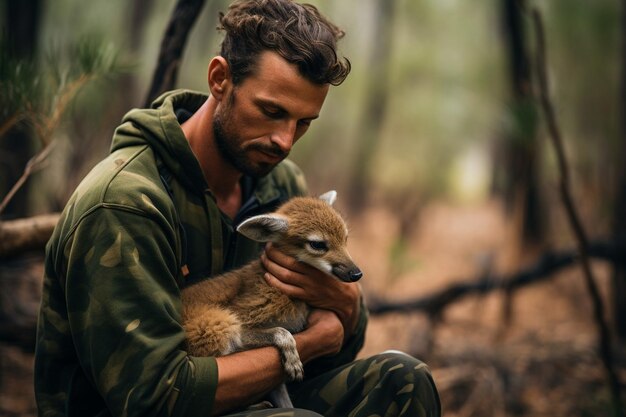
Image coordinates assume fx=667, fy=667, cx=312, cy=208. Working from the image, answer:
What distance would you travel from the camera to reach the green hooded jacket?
2529 millimetres

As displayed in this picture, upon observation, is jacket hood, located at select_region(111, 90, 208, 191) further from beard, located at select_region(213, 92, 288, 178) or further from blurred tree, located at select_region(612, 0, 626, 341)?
blurred tree, located at select_region(612, 0, 626, 341)

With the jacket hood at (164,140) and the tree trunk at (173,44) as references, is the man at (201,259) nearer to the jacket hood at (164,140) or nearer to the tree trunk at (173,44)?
the jacket hood at (164,140)

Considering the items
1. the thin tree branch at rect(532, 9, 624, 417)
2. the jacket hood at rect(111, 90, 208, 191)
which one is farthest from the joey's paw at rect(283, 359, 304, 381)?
the thin tree branch at rect(532, 9, 624, 417)

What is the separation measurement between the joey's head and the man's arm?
0.28 m

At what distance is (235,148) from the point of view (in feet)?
10.6

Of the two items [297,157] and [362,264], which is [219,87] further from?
[297,157]

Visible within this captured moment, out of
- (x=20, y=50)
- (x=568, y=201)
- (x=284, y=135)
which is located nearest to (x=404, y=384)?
(x=284, y=135)

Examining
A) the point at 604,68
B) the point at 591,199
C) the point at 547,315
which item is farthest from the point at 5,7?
the point at 604,68

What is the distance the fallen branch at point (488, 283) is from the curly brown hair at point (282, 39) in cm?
430

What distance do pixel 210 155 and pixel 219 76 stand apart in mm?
407

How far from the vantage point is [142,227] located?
2656 millimetres

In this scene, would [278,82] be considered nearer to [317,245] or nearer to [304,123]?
[304,123]

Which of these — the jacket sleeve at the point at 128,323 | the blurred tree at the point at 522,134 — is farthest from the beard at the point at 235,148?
the blurred tree at the point at 522,134

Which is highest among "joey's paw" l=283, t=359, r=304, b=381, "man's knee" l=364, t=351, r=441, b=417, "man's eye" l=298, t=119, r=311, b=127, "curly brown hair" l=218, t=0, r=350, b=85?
"curly brown hair" l=218, t=0, r=350, b=85
